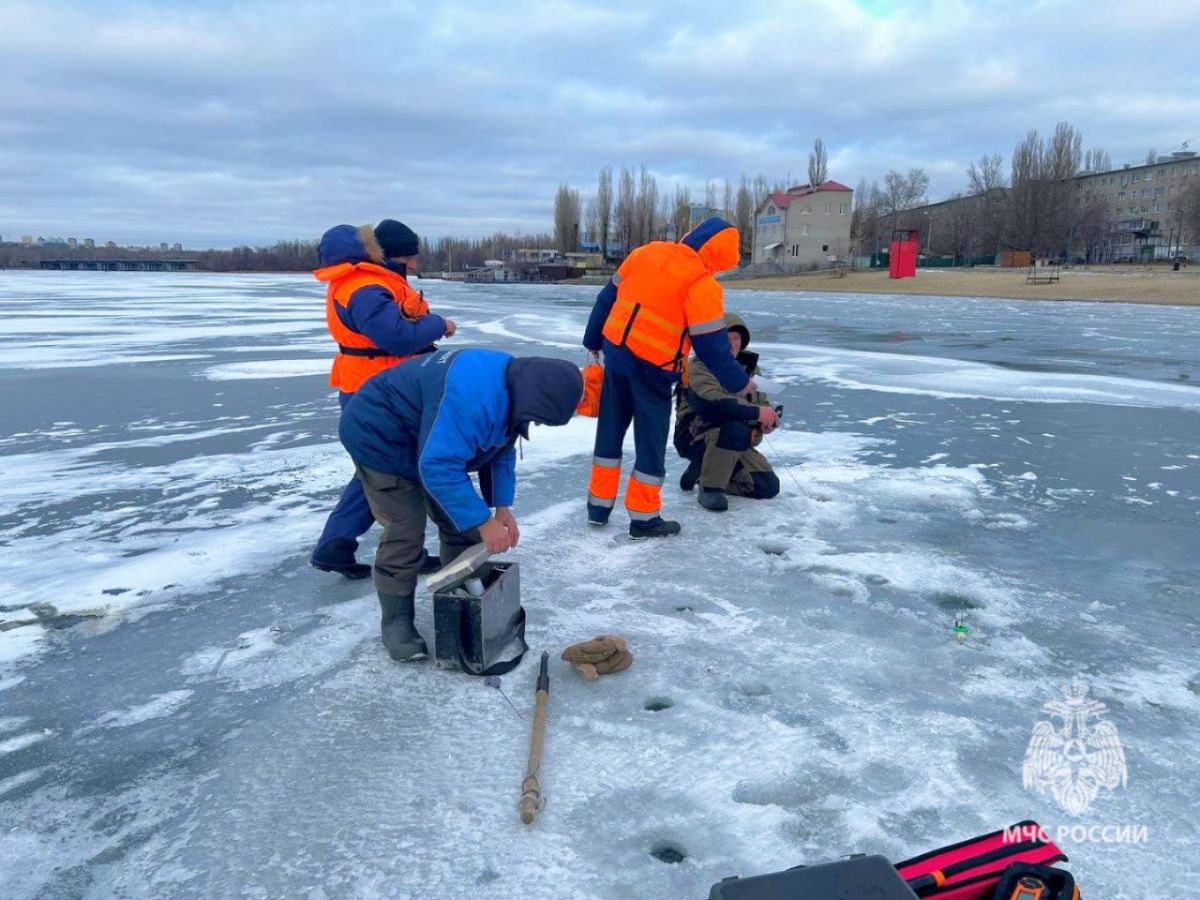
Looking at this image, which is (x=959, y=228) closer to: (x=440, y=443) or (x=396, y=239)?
(x=396, y=239)

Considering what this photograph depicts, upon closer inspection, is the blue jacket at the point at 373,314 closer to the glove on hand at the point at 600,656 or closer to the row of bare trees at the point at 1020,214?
the glove on hand at the point at 600,656

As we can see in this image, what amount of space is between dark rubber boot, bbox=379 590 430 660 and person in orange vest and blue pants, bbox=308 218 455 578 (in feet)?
2.28

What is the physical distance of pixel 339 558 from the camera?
11.1 ft

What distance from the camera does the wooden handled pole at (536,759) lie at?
196 centimetres

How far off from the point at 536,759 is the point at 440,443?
95cm

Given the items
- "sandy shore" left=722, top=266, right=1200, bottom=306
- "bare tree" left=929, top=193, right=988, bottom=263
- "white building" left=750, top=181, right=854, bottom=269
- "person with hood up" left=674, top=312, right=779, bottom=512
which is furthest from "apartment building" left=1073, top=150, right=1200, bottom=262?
"person with hood up" left=674, top=312, right=779, bottom=512

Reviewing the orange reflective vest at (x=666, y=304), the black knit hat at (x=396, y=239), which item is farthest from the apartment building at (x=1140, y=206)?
the black knit hat at (x=396, y=239)

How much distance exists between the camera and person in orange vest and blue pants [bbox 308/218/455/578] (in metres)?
3.28

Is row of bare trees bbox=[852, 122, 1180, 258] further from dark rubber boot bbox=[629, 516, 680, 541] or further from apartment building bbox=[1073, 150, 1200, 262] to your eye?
dark rubber boot bbox=[629, 516, 680, 541]

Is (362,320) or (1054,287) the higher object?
(362,320)

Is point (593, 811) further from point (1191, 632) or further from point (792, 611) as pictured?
point (1191, 632)

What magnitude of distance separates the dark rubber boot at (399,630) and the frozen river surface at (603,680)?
0.07m

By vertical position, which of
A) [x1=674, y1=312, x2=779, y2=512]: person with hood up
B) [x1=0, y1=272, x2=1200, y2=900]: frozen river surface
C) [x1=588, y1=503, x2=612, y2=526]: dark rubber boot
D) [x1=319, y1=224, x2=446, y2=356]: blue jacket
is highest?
[x1=319, y1=224, x2=446, y2=356]: blue jacket

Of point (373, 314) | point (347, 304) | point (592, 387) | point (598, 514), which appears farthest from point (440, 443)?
point (598, 514)
